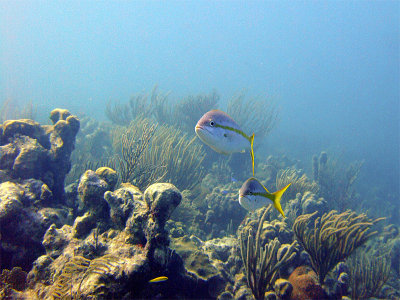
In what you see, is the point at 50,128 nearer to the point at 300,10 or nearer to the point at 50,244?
the point at 50,244

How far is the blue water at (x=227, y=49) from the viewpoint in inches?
3324

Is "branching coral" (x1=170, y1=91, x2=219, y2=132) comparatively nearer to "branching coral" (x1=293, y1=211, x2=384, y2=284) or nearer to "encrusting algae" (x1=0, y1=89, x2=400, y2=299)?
"encrusting algae" (x1=0, y1=89, x2=400, y2=299)

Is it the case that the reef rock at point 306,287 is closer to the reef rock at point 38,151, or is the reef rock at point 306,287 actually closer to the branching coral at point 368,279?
→ the branching coral at point 368,279

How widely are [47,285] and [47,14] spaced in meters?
170

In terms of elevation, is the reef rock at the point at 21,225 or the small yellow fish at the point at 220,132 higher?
the small yellow fish at the point at 220,132

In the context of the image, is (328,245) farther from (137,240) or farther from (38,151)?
(38,151)

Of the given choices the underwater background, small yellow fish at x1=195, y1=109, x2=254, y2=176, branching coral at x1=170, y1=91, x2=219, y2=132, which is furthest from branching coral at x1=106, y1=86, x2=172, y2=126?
small yellow fish at x1=195, y1=109, x2=254, y2=176

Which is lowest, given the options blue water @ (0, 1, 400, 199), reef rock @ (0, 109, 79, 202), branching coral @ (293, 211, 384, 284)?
branching coral @ (293, 211, 384, 284)

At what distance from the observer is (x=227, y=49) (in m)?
121

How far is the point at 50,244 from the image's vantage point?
2404 mm

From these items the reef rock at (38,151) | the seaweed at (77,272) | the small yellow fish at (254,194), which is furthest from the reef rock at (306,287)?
the reef rock at (38,151)

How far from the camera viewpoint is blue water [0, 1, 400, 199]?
84.4 m

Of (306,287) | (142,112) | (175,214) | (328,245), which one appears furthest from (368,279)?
(142,112)

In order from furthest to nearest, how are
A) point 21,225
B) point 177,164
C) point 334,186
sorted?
point 334,186 < point 177,164 < point 21,225
